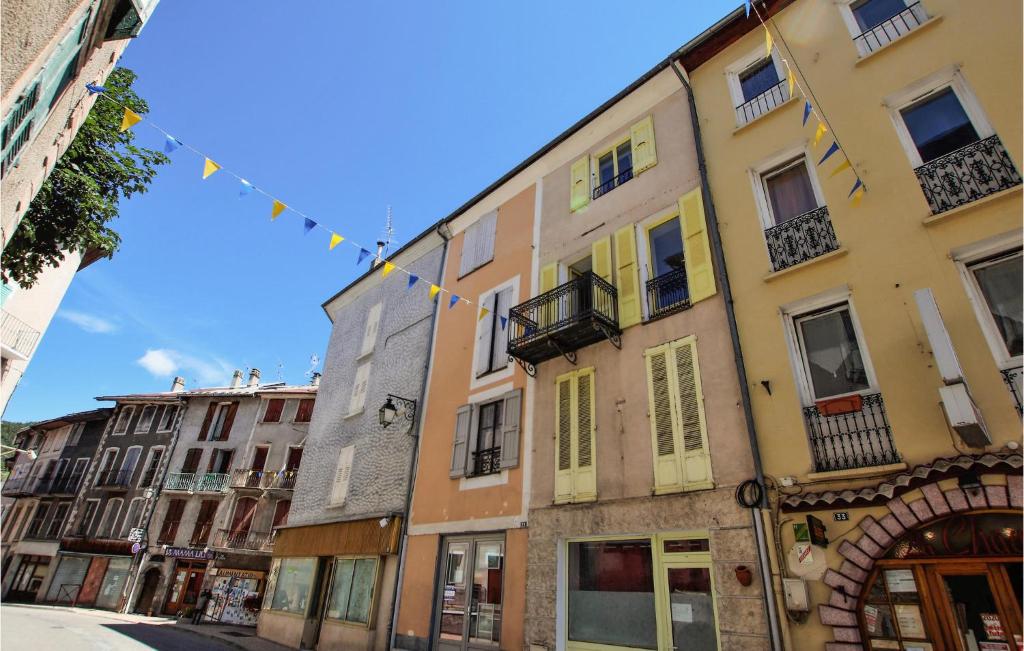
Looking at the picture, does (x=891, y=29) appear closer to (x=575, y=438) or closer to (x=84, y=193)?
(x=575, y=438)

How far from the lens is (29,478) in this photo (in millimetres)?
34781

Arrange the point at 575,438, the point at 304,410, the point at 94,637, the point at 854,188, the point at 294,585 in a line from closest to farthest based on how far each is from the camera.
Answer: the point at 854,188 < the point at 575,438 < the point at 94,637 < the point at 294,585 < the point at 304,410

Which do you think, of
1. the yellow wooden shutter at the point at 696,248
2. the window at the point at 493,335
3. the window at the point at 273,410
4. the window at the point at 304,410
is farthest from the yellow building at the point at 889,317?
the window at the point at 273,410

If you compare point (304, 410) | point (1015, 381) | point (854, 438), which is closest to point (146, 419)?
point (304, 410)

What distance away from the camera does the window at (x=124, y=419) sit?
1253 inches

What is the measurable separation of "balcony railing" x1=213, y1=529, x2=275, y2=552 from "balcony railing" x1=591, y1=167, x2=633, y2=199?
69.6ft

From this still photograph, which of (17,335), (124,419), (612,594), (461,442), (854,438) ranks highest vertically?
(124,419)

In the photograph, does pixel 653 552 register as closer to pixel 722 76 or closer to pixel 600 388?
pixel 600 388

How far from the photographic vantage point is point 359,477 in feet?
44.4

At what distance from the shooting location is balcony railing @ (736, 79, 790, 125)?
878 centimetres

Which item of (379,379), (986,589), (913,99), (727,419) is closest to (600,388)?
(727,419)

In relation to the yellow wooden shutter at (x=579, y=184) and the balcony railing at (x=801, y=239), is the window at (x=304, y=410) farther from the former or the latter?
the balcony railing at (x=801, y=239)

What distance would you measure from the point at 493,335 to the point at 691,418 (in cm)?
555

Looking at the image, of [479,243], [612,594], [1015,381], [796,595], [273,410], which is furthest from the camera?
[273,410]
